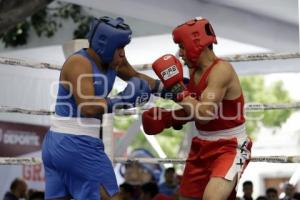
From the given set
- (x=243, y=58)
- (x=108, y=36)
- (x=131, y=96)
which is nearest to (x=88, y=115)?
(x=131, y=96)

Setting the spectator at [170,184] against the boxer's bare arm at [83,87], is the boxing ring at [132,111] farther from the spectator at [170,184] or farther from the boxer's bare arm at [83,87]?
the spectator at [170,184]

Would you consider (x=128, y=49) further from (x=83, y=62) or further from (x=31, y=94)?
(x=83, y=62)

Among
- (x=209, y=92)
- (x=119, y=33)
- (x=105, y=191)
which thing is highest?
(x=119, y=33)

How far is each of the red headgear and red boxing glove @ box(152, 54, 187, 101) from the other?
8 centimetres

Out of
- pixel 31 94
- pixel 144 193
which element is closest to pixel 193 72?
pixel 144 193

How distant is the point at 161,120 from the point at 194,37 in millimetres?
388

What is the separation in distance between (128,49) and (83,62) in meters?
5.43

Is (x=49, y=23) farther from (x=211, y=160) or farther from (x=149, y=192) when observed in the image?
(x=211, y=160)

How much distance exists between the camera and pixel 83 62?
2758 millimetres

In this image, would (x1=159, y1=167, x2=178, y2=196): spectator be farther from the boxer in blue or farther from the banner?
the boxer in blue

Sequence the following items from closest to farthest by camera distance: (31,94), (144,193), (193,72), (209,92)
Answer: (209,92)
(193,72)
(144,193)
(31,94)

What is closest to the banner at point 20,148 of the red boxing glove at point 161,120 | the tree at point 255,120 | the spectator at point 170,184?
the spectator at point 170,184

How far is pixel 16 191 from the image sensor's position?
19.6 ft

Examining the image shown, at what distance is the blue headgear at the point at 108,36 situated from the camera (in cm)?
276
